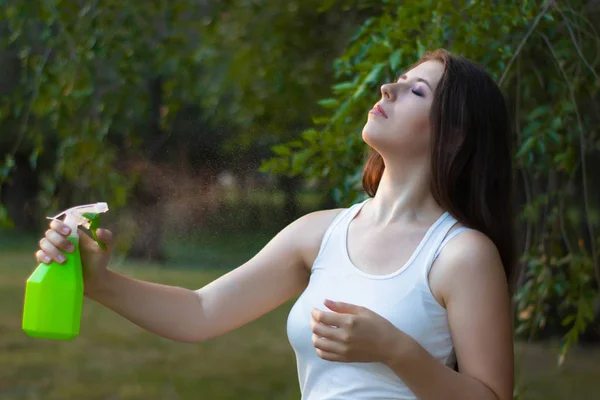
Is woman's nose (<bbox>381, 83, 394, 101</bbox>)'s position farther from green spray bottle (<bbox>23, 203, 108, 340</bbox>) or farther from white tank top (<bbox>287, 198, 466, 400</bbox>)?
green spray bottle (<bbox>23, 203, 108, 340</bbox>)

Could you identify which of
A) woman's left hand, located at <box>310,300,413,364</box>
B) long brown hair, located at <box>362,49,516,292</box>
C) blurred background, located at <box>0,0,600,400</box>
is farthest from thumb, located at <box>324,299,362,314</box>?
blurred background, located at <box>0,0,600,400</box>

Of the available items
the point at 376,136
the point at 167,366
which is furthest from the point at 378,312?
the point at 167,366

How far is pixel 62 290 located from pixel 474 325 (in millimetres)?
524

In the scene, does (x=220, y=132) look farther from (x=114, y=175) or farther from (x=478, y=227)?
(x=478, y=227)

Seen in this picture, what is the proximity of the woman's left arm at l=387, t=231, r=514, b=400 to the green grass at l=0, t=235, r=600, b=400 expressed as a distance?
2.49 m

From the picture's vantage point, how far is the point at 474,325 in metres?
1.18

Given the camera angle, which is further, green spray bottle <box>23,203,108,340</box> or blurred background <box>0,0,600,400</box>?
blurred background <box>0,0,600,400</box>

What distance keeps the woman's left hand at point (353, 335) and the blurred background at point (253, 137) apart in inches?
36.6

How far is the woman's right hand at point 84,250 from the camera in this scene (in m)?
1.24

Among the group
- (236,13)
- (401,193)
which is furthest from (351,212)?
(236,13)

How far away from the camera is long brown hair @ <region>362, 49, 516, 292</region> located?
1282 mm

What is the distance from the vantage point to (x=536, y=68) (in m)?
2.51

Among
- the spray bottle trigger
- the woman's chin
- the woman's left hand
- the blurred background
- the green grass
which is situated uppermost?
the woman's chin

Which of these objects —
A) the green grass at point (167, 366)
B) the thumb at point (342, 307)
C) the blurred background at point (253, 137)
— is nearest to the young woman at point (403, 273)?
the thumb at point (342, 307)
